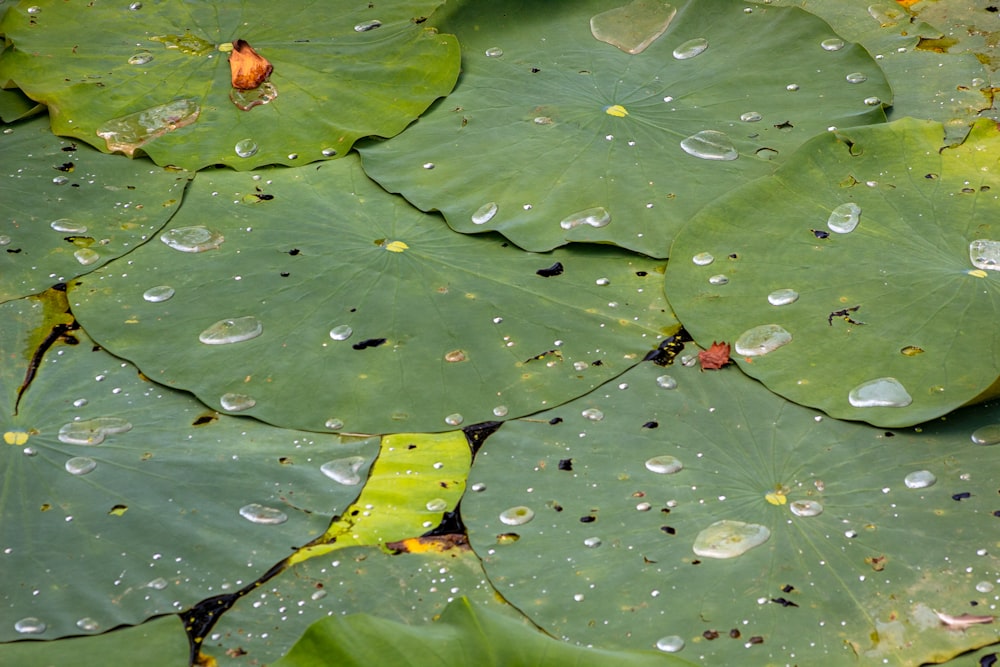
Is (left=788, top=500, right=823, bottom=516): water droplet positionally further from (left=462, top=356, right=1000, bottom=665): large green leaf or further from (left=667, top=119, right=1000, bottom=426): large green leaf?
(left=667, top=119, right=1000, bottom=426): large green leaf

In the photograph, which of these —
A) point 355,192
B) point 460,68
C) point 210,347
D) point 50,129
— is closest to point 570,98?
point 460,68

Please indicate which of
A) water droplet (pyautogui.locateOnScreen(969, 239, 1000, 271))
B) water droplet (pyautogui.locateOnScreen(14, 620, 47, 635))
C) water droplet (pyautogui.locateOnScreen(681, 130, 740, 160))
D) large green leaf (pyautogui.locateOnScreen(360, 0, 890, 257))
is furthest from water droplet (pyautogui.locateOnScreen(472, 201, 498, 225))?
water droplet (pyautogui.locateOnScreen(14, 620, 47, 635))

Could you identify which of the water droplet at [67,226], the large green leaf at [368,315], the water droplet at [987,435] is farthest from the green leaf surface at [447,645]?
the water droplet at [67,226]

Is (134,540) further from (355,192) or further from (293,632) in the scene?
(355,192)

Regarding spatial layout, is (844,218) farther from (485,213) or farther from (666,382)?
(485,213)

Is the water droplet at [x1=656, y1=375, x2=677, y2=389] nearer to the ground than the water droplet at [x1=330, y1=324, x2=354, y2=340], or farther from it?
nearer to the ground

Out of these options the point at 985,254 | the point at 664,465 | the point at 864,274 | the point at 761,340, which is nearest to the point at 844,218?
the point at 864,274
